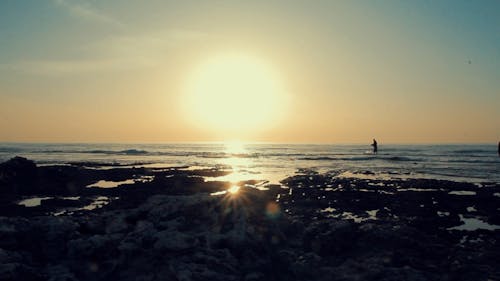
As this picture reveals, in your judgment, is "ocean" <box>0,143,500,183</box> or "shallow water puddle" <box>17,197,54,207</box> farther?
"ocean" <box>0,143,500,183</box>

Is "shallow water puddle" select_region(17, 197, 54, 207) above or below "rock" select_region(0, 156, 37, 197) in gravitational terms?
below

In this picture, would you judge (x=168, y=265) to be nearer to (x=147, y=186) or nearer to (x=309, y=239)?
(x=309, y=239)

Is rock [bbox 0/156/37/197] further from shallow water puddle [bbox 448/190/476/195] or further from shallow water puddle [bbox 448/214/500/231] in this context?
shallow water puddle [bbox 448/190/476/195]

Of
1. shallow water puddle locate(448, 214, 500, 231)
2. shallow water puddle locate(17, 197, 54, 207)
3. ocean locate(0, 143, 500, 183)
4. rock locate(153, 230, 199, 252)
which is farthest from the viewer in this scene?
ocean locate(0, 143, 500, 183)

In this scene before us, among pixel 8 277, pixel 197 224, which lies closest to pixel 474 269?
pixel 197 224

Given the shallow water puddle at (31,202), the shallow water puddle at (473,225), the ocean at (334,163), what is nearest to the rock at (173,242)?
the shallow water puddle at (473,225)

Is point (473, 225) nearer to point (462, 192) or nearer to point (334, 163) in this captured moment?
point (462, 192)

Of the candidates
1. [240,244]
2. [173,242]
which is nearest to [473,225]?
[240,244]

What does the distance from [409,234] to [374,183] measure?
68.6 feet

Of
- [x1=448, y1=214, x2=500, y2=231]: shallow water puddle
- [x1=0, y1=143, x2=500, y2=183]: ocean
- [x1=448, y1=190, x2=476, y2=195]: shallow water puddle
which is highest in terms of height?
[x1=0, y1=143, x2=500, y2=183]: ocean

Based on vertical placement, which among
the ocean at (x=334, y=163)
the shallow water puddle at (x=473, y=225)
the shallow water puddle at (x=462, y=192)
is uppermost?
the ocean at (x=334, y=163)

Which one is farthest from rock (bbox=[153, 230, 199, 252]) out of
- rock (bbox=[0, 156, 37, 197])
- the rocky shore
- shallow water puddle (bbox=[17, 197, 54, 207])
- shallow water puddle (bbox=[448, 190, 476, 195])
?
shallow water puddle (bbox=[448, 190, 476, 195])

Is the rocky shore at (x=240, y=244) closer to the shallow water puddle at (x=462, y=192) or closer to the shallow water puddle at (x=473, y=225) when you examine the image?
the shallow water puddle at (x=473, y=225)

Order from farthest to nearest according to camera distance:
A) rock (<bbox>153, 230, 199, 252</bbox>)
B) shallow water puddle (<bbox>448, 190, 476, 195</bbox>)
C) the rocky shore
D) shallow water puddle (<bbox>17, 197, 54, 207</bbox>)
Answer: shallow water puddle (<bbox>448, 190, 476, 195</bbox>) → shallow water puddle (<bbox>17, 197, 54, 207</bbox>) → rock (<bbox>153, 230, 199, 252</bbox>) → the rocky shore
